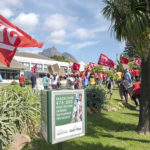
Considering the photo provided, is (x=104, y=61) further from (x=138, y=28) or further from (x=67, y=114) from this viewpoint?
(x=67, y=114)

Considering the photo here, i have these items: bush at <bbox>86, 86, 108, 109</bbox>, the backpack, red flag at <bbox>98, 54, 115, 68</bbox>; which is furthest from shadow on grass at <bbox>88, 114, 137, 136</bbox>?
red flag at <bbox>98, 54, 115, 68</bbox>

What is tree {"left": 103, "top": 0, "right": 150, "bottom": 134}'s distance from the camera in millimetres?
4664

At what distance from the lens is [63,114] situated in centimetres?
266

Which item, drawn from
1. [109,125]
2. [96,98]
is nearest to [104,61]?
[96,98]

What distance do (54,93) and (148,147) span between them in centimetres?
312

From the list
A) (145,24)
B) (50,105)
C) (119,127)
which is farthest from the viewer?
(119,127)

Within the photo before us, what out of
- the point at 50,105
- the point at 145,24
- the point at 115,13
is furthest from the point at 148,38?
the point at 50,105

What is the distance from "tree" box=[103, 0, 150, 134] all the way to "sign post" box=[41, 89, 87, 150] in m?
2.67

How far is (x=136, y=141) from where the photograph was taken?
479 cm

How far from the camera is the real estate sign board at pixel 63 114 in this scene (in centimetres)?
255

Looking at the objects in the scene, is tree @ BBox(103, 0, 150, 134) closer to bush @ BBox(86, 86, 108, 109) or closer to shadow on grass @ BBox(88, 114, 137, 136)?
shadow on grass @ BBox(88, 114, 137, 136)

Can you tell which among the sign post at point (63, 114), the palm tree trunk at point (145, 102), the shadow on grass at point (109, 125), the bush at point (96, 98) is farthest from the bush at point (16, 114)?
the bush at point (96, 98)

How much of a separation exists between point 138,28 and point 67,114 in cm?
306

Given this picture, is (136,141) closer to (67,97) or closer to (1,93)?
(67,97)
